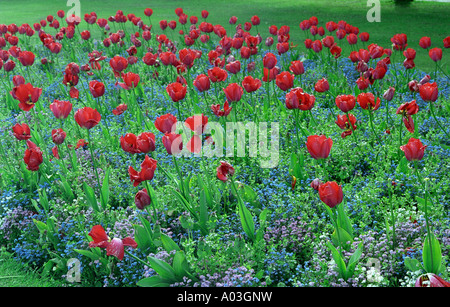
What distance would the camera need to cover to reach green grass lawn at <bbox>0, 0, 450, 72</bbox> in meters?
9.02

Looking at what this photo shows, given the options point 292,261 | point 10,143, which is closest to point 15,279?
point 292,261

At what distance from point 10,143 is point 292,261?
340 cm

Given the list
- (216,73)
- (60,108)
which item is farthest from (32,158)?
(216,73)

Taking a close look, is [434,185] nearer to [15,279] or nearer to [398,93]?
[398,93]

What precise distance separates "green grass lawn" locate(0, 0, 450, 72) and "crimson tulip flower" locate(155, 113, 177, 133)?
4.96m

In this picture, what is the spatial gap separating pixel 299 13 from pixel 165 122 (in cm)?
→ 976

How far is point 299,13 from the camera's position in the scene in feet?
38.8

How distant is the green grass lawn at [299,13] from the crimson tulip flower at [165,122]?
16.3 ft

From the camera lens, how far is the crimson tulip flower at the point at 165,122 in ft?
9.33

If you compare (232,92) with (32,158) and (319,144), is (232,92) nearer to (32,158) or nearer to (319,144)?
(319,144)

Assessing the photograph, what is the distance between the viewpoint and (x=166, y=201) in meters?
3.33

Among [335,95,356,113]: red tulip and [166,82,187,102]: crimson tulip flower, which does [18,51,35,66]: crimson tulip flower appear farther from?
[335,95,356,113]: red tulip

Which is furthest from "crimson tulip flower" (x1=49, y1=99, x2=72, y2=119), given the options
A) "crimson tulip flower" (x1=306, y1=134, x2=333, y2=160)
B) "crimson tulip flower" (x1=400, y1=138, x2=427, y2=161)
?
"crimson tulip flower" (x1=400, y1=138, x2=427, y2=161)

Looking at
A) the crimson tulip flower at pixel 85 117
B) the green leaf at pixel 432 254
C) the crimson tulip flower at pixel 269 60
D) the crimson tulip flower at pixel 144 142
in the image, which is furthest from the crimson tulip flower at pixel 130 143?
the crimson tulip flower at pixel 269 60
